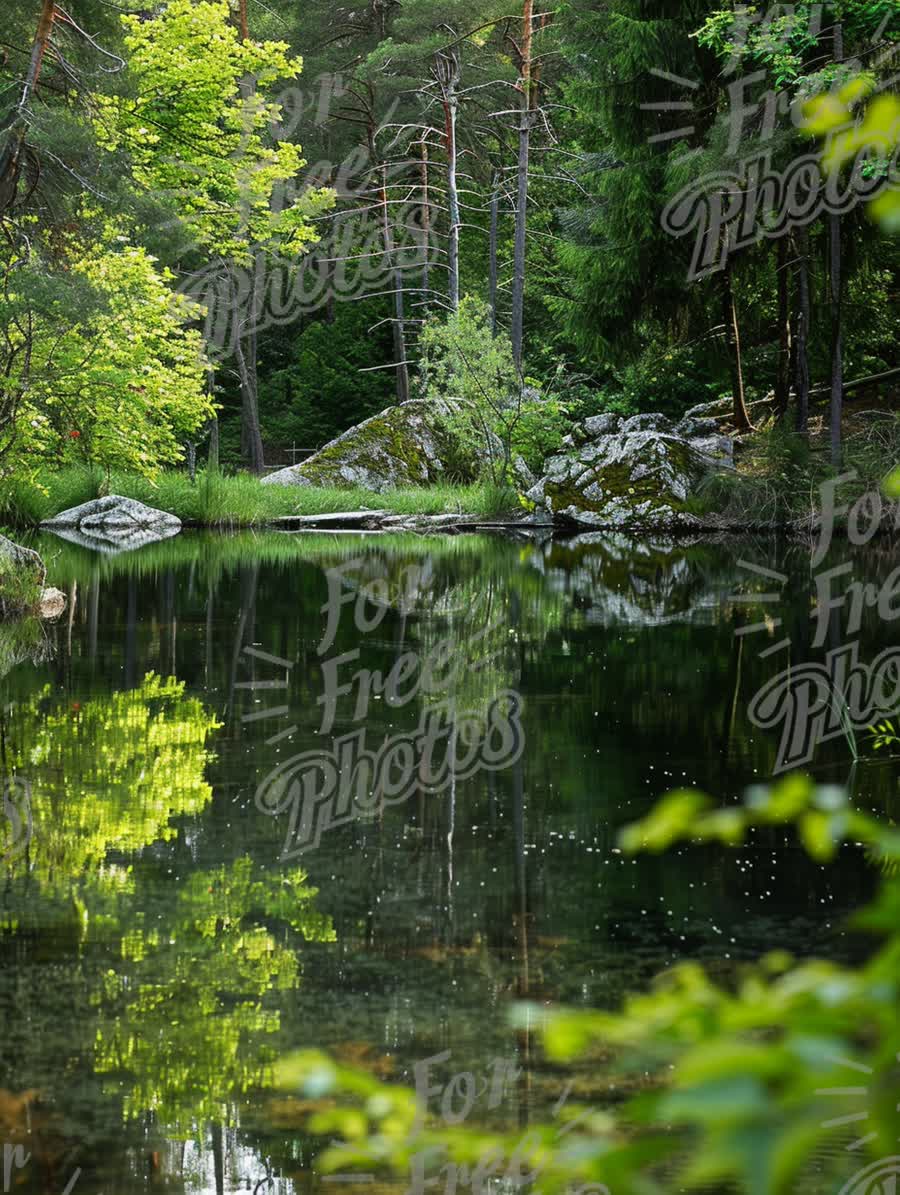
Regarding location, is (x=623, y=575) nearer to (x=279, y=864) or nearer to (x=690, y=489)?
(x=690, y=489)

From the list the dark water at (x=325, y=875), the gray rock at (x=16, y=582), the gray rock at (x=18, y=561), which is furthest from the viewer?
the gray rock at (x=18, y=561)

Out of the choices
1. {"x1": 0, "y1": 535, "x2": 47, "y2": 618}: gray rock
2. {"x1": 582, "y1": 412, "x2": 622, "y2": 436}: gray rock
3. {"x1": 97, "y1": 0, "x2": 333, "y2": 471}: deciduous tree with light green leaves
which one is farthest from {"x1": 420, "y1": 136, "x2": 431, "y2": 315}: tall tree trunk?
{"x1": 0, "y1": 535, "x2": 47, "y2": 618}: gray rock

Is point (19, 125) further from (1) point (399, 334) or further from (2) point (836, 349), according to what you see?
(1) point (399, 334)

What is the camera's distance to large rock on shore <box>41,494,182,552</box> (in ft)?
85.4

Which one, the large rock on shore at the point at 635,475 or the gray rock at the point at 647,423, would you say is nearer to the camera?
the large rock on shore at the point at 635,475

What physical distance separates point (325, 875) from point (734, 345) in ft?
75.5

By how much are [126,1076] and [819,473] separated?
66.9 ft

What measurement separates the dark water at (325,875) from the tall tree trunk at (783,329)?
48.5 ft

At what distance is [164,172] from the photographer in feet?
85.9

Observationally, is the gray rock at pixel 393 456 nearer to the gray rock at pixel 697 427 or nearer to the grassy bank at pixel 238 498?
the grassy bank at pixel 238 498

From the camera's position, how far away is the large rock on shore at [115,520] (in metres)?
26.0

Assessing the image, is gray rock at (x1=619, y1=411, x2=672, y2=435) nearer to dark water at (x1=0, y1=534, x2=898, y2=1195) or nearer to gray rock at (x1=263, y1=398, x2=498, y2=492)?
gray rock at (x1=263, y1=398, x2=498, y2=492)

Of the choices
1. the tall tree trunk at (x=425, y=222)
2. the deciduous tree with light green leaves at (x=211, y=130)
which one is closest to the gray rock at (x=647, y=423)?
the tall tree trunk at (x=425, y=222)

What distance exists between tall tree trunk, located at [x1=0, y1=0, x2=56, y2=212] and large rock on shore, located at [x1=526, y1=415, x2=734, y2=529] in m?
14.0
